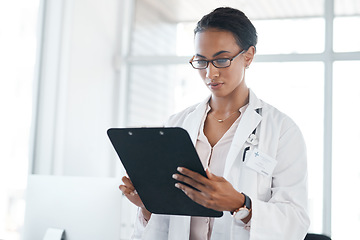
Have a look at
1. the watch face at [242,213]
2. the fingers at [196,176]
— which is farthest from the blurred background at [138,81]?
the fingers at [196,176]

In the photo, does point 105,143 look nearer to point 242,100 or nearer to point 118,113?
point 118,113

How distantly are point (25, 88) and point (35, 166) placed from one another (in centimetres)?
59

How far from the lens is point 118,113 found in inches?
171

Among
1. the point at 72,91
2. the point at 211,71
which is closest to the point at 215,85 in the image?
the point at 211,71

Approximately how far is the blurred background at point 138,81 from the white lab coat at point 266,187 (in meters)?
1.80

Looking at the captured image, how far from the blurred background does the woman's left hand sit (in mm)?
2144

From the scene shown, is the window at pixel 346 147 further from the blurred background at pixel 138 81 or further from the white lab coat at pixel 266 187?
the white lab coat at pixel 266 187

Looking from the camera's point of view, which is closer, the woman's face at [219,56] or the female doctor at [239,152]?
the female doctor at [239,152]

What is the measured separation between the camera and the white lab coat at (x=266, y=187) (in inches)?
63.0

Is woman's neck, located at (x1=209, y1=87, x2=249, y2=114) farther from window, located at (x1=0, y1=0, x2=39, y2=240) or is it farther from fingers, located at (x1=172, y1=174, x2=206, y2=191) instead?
window, located at (x1=0, y1=0, x2=39, y2=240)

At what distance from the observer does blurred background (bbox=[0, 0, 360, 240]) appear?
11.5 feet

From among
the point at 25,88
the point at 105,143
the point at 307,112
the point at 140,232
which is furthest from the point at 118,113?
the point at 140,232

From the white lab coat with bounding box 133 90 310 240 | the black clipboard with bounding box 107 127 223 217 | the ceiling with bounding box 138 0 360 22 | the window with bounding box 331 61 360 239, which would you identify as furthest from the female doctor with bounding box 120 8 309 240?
the ceiling with bounding box 138 0 360 22

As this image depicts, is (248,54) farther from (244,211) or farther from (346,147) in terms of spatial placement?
(346,147)
